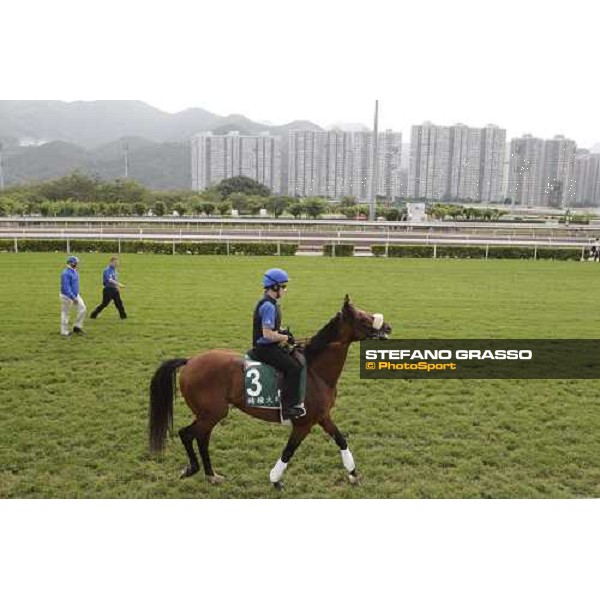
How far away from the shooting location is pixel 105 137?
694 cm

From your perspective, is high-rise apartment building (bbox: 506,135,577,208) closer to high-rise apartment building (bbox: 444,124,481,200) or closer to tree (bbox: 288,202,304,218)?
high-rise apartment building (bbox: 444,124,481,200)

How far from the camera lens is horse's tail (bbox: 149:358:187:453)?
15.6 ft

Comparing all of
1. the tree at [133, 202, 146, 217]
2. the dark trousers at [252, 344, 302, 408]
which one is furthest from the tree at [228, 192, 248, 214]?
the dark trousers at [252, 344, 302, 408]

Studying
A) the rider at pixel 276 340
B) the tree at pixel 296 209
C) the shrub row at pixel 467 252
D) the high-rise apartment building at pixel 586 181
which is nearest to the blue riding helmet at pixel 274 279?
the rider at pixel 276 340

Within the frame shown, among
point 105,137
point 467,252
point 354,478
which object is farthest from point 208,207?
point 467,252

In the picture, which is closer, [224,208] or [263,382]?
[263,382]

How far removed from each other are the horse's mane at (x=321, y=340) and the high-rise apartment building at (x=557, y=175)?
3.96 metres

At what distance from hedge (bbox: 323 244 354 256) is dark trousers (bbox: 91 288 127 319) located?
3.88 metres

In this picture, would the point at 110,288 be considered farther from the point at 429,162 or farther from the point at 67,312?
the point at 429,162

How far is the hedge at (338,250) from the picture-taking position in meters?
11.2

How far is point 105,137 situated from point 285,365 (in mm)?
4147

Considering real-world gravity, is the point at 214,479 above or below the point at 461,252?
below

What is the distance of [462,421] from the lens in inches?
235
